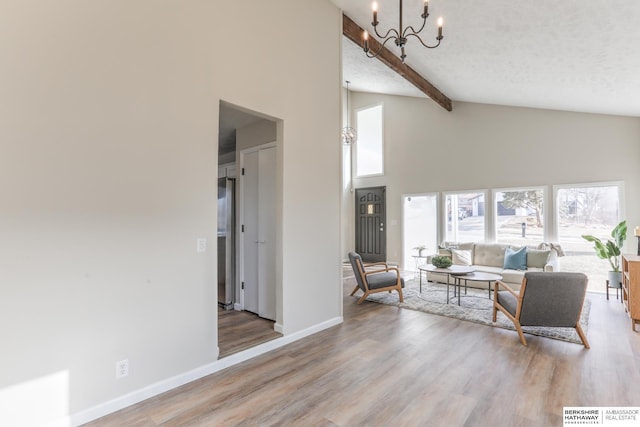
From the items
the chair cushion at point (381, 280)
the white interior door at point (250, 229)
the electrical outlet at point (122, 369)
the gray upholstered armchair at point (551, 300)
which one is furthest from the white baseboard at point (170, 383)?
the gray upholstered armchair at point (551, 300)

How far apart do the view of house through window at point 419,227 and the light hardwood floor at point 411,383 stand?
4.16 metres

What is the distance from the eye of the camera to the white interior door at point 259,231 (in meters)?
3.96

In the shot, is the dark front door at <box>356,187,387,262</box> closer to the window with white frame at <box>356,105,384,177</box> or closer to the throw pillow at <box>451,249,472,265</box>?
the window with white frame at <box>356,105,384,177</box>

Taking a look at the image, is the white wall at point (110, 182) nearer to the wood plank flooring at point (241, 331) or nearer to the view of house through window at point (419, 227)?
the wood plank flooring at point (241, 331)

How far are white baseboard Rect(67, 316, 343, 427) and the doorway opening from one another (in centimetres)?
8

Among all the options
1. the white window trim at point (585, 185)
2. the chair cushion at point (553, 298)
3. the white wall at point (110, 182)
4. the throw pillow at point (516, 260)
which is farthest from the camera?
the throw pillow at point (516, 260)

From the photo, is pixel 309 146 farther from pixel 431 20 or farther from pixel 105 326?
pixel 105 326

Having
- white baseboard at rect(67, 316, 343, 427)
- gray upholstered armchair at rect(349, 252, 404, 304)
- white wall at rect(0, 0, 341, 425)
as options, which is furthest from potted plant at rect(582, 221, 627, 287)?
white wall at rect(0, 0, 341, 425)

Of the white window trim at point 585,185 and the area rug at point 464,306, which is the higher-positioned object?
the white window trim at point 585,185

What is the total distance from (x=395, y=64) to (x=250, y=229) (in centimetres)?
392

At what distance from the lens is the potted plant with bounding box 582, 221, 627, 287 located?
5051 mm

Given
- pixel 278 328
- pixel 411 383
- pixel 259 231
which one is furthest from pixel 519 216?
pixel 278 328

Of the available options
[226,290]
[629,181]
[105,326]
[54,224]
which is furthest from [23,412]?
[629,181]

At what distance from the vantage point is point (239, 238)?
4434 millimetres
